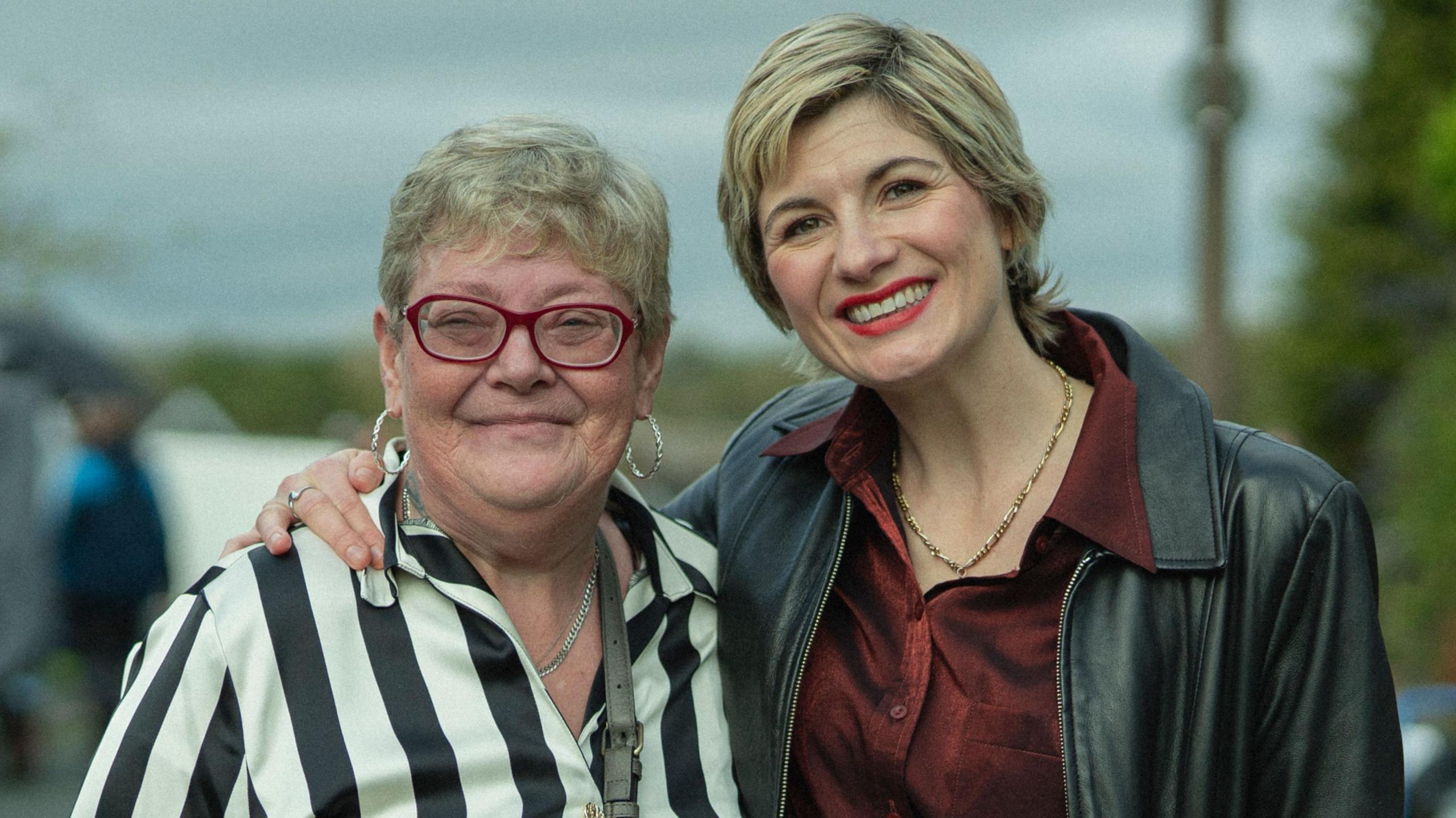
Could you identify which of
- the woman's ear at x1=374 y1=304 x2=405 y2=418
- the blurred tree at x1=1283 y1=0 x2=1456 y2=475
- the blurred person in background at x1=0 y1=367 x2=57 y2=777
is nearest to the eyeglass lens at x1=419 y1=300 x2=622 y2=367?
the woman's ear at x1=374 y1=304 x2=405 y2=418

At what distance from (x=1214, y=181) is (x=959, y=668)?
6540 millimetres

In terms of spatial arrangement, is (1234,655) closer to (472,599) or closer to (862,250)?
(862,250)

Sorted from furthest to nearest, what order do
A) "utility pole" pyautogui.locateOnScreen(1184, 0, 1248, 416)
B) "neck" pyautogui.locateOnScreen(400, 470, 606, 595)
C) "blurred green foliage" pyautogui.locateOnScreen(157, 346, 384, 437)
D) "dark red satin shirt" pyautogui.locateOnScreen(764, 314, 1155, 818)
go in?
"blurred green foliage" pyautogui.locateOnScreen(157, 346, 384, 437) → "utility pole" pyautogui.locateOnScreen(1184, 0, 1248, 416) → "neck" pyautogui.locateOnScreen(400, 470, 606, 595) → "dark red satin shirt" pyautogui.locateOnScreen(764, 314, 1155, 818)

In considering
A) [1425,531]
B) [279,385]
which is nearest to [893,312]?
[1425,531]

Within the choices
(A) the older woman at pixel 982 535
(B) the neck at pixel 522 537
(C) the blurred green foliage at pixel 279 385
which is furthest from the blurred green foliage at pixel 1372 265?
(B) the neck at pixel 522 537

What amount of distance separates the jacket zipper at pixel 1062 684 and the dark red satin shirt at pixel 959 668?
22mm

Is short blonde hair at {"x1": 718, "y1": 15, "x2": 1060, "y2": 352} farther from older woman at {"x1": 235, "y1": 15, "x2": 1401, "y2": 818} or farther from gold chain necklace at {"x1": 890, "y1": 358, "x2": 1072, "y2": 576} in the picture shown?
gold chain necklace at {"x1": 890, "y1": 358, "x2": 1072, "y2": 576}

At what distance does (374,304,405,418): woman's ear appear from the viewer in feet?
8.75

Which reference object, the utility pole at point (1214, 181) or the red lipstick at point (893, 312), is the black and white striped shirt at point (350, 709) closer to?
the red lipstick at point (893, 312)

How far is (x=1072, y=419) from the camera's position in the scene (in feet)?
9.23

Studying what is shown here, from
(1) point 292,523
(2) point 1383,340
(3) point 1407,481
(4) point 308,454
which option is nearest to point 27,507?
(4) point 308,454

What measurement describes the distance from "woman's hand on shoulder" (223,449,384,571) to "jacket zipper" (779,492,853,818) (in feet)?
2.53

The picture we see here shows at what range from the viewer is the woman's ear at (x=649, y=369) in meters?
2.75

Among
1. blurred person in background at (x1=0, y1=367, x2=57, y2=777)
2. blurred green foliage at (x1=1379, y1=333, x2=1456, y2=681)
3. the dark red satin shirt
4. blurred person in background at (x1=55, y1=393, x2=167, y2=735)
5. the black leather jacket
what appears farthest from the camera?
blurred person in background at (x1=55, y1=393, x2=167, y2=735)
